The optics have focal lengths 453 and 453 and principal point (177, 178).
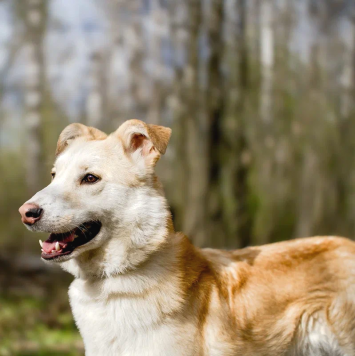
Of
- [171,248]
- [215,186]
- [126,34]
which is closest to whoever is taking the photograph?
[171,248]

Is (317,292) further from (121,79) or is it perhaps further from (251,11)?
(251,11)

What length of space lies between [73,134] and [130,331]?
164cm

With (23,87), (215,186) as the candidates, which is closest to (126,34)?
(23,87)

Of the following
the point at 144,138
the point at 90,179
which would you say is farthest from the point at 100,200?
the point at 144,138

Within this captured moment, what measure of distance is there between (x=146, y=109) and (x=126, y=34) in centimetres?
209

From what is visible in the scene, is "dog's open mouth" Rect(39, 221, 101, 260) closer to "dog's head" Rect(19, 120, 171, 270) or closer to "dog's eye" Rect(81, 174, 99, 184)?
"dog's head" Rect(19, 120, 171, 270)

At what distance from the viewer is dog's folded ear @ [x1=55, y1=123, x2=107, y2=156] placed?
368 cm

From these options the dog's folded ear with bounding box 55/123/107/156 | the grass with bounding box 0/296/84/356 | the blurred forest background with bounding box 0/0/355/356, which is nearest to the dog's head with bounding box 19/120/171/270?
the dog's folded ear with bounding box 55/123/107/156

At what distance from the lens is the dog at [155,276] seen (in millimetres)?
3027

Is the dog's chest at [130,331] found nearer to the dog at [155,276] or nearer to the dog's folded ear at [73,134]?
the dog at [155,276]

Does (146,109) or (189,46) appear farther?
(146,109)

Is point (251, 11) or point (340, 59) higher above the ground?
point (251, 11)

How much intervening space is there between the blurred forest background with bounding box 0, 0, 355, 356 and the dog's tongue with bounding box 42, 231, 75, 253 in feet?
16.5

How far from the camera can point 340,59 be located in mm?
14328
